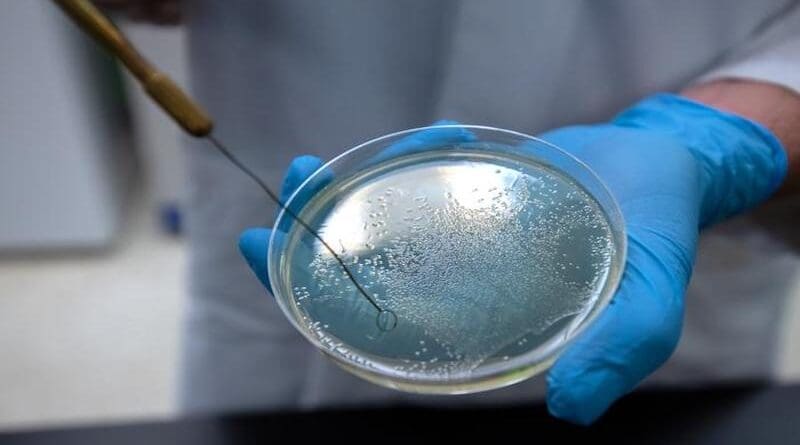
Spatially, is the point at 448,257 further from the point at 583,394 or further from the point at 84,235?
the point at 84,235

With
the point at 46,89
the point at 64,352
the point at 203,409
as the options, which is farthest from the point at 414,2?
the point at 64,352

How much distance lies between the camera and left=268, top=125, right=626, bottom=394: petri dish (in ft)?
1.87

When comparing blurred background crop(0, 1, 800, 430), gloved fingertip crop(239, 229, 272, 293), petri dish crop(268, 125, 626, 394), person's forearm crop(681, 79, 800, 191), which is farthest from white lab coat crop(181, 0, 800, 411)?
blurred background crop(0, 1, 800, 430)

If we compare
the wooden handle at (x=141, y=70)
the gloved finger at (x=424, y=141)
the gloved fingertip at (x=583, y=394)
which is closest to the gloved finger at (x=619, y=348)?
the gloved fingertip at (x=583, y=394)

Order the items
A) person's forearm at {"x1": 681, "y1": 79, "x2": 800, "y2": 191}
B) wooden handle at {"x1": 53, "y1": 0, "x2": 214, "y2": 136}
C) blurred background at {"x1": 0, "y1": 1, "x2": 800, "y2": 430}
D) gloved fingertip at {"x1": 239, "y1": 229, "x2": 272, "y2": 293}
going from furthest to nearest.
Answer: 1. blurred background at {"x1": 0, "y1": 1, "x2": 800, "y2": 430}
2. person's forearm at {"x1": 681, "y1": 79, "x2": 800, "y2": 191}
3. gloved fingertip at {"x1": 239, "y1": 229, "x2": 272, "y2": 293}
4. wooden handle at {"x1": 53, "y1": 0, "x2": 214, "y2": 136}

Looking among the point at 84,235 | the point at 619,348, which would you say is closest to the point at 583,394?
the point at 619,348

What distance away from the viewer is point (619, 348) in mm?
581

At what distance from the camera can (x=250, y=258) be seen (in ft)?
2.17

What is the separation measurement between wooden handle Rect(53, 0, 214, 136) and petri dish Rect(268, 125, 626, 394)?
0.35ft

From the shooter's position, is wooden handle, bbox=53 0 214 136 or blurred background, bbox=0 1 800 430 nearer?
wooden handle, bbox=53 0 214 136

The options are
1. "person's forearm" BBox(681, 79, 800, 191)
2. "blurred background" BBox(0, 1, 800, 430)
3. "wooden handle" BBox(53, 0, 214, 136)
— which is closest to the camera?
"wooden handle" BBox(53, 0, 214, 136)

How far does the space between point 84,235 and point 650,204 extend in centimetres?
153

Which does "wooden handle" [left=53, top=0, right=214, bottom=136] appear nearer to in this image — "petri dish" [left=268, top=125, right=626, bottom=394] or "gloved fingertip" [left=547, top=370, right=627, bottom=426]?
"petri dish" [left=268, top=125, right=626, bottom=394]

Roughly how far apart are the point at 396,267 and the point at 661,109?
1.07ft
